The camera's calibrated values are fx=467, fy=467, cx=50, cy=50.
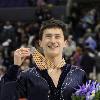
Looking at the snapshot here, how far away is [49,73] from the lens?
349 cm

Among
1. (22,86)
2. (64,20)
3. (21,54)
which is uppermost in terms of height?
(21,54)

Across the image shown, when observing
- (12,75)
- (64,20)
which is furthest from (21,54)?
(64,20)

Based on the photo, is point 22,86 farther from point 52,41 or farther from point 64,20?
point 64,20

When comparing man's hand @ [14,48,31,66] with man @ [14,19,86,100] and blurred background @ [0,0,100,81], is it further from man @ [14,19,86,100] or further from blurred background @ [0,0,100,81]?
blurred background @ [0,0,100,81]

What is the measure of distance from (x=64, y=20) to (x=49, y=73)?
42.9 feet

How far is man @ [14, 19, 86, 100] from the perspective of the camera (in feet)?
11.1

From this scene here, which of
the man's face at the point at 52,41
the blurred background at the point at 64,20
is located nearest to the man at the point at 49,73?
the man's face at the point at 52,41

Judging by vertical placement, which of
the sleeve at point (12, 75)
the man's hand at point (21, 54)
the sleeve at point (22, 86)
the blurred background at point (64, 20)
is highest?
the man's hand at point (21, 54)

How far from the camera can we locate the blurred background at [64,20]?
462 inches

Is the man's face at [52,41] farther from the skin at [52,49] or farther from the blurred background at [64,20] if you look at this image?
the blurred background at [64,20]

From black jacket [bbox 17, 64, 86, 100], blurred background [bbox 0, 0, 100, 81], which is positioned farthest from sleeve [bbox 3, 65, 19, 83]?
blurred background [bbox 0, 0, 100, 81]

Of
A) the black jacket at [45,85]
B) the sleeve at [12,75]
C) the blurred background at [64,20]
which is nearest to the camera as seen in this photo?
the black jacket at [45,85]

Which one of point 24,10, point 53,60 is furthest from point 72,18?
point 53,60

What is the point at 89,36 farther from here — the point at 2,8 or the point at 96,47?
the point at 2,8
